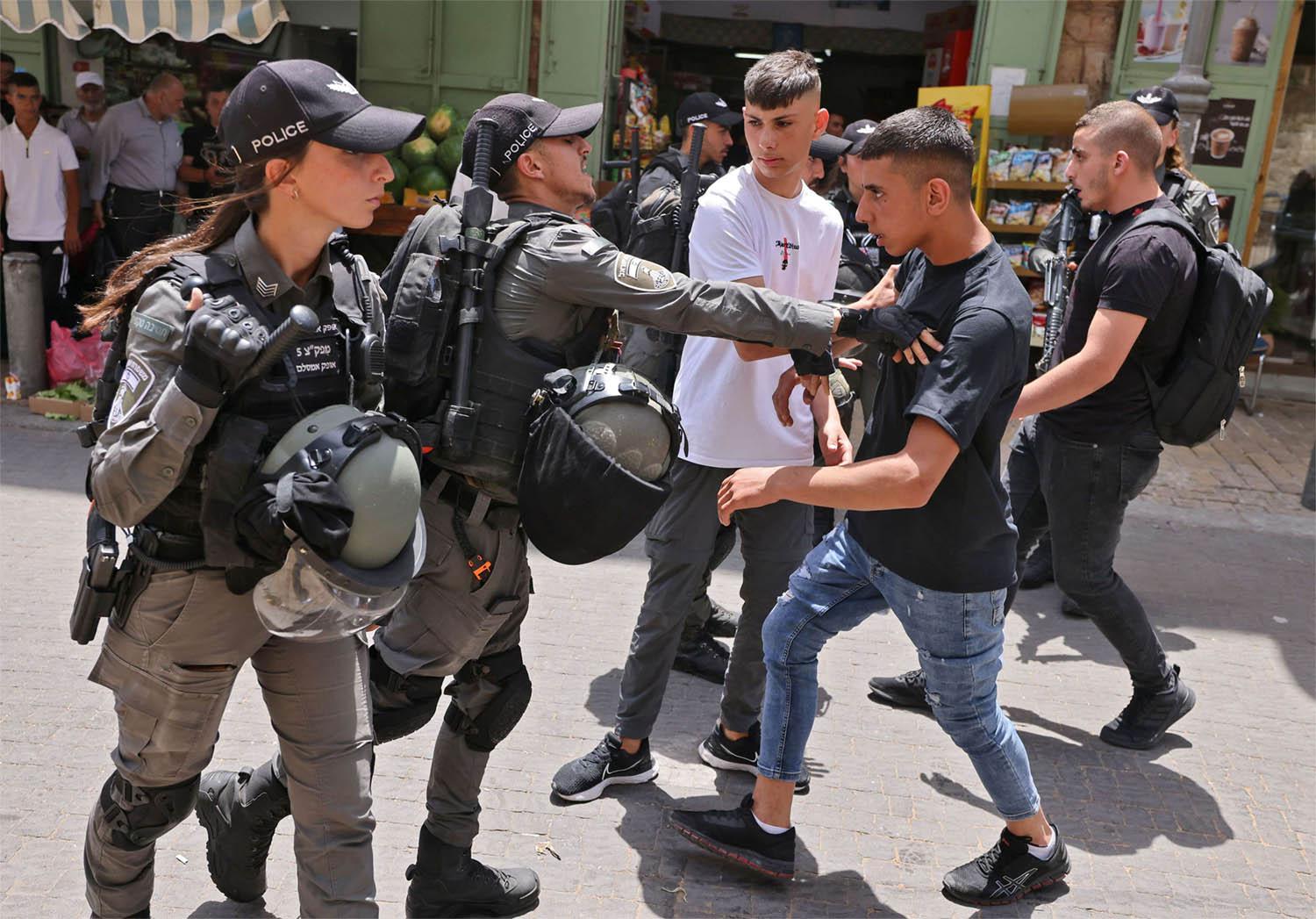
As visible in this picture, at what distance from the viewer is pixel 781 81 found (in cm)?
400

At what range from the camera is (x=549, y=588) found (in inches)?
232

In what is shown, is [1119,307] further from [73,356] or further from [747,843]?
[73,356]

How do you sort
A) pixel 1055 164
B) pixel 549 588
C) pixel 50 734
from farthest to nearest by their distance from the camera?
1. pixel 1055 164
2. pixel 549 588
3. pixel 50 734

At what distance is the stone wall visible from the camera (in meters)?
9.88

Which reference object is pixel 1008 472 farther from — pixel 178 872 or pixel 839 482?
pixel 178 872

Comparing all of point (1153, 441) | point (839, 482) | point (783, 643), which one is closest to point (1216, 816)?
point (1153, 441)

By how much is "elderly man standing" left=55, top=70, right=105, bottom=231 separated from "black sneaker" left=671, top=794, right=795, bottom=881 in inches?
330

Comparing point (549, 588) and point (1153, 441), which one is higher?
point (1153, 441)

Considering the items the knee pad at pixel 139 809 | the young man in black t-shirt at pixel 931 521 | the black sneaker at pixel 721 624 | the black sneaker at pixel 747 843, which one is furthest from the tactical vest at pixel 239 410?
the black sneaker at pixel 721 624

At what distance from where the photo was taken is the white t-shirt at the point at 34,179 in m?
9.10

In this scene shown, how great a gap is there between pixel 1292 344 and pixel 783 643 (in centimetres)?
1019

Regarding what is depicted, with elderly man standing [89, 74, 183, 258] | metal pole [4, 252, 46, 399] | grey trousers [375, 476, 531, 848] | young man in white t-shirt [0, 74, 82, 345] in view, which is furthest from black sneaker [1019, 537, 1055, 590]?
young man in white t-shirt [0, 74, 82, 345]

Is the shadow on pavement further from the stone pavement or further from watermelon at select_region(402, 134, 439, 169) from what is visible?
watermelon at select_region(402, 134, 439, 169)

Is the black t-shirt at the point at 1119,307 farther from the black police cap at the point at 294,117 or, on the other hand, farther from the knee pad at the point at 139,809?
the knee pad at the point at 139,809
